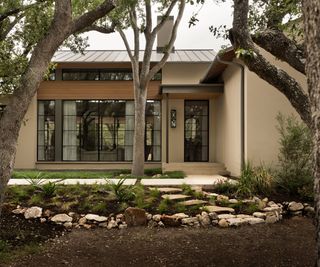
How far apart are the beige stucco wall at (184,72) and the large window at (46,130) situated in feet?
16.4

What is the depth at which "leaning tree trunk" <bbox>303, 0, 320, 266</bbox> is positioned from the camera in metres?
3.21

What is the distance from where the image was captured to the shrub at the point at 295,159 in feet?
Result: 30.3

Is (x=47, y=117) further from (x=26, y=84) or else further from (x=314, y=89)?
(x=314, y=89)

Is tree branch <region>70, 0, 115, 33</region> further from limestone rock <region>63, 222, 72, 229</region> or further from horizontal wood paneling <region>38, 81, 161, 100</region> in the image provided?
horizontal wood paneling <region>38, 81, 161, 100</region>

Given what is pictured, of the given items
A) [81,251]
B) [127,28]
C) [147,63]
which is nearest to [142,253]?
[81,251]

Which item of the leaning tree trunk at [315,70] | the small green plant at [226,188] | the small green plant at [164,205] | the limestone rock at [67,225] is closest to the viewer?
the leaning tree trunk at [315,70]

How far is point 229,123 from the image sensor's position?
13.4 m

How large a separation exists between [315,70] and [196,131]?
→ 44.0 feet

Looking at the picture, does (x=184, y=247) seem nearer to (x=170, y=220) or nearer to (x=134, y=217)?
(x=170, y=220)

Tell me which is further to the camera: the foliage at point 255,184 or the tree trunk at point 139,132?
the tree trunk at point 139,132

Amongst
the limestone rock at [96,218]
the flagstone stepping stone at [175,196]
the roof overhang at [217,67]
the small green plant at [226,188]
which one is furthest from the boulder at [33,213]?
the roof overhang at [217,67]

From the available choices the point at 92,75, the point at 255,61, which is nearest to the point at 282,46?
the point at 255,61

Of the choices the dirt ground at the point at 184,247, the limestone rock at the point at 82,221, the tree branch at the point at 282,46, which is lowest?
the dirt ground at the point at 184,247

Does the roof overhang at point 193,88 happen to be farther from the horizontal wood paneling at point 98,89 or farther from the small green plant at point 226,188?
the small green plant at point 226,188
